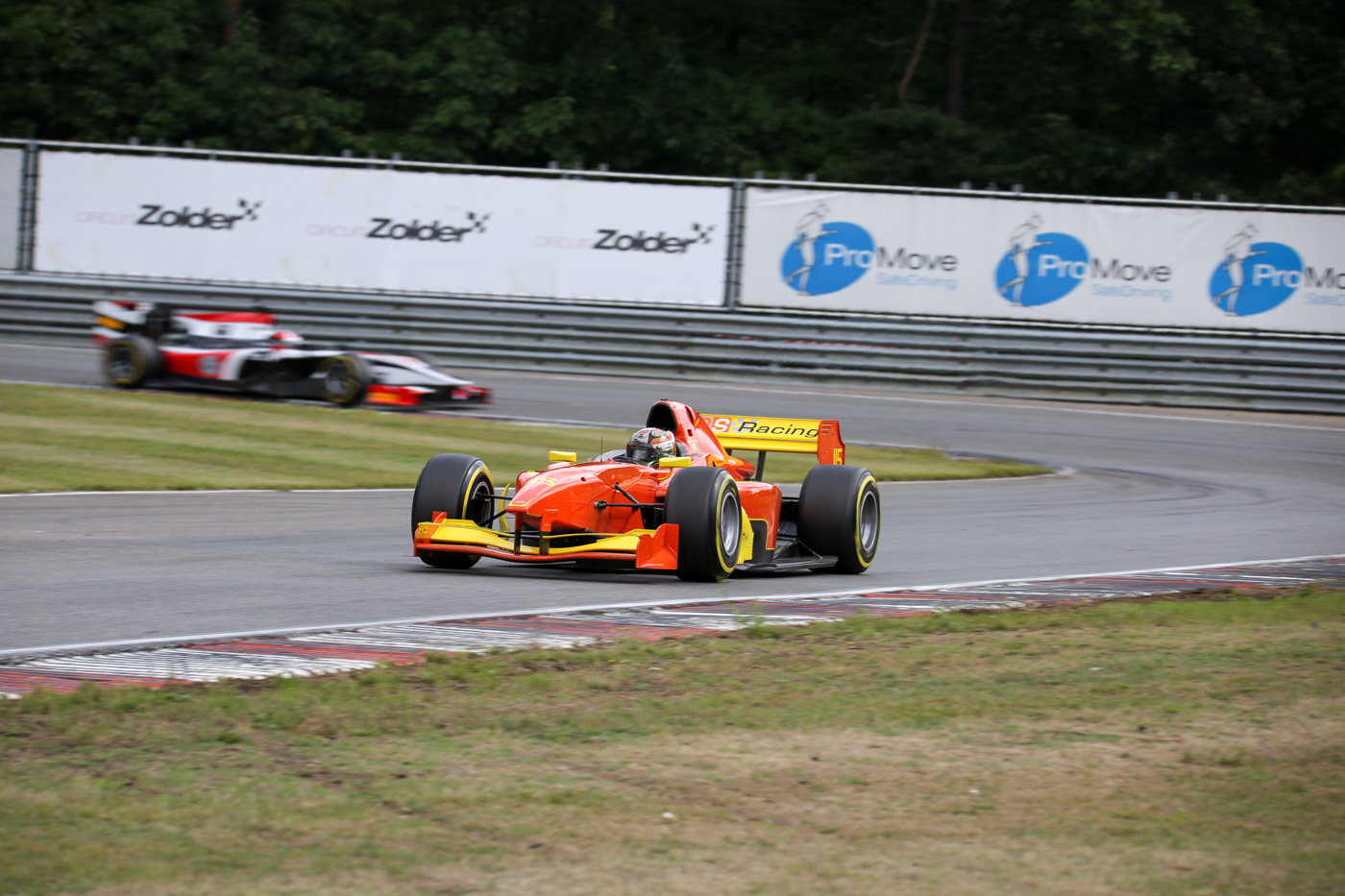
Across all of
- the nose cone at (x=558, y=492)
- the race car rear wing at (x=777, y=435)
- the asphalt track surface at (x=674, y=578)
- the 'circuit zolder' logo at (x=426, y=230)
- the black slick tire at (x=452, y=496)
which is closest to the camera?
the asphalt track surface at (x=674, y=578)

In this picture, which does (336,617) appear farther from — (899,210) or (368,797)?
(899,210)

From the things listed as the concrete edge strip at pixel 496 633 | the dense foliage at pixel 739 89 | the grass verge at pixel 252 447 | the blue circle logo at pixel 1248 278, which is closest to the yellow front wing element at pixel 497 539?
the concrete edge strip at pixel 496 633

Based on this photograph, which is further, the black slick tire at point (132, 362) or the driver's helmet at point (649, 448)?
the black slick tire at point (132, 362)

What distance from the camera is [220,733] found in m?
5.42

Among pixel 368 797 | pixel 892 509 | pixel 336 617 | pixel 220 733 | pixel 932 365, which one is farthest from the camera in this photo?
pixel 932 365

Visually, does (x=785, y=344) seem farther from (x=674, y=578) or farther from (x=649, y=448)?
(x=674, y=578)

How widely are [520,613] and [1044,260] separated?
1884 centimetres

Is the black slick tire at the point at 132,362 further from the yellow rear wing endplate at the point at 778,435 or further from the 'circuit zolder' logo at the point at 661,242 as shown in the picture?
the yellow rear wing endplate at the point at 778,435

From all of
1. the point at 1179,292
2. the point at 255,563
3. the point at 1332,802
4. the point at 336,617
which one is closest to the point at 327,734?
the point at 336,617

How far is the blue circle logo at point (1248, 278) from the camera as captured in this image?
24844 millimetres

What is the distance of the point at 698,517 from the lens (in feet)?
30.5

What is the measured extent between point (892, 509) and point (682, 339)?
11293 millimetres

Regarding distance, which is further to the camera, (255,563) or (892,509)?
(892,509)

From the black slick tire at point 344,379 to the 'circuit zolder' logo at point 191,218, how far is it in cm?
699
